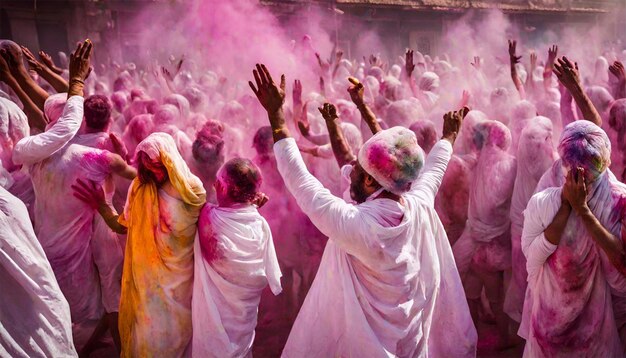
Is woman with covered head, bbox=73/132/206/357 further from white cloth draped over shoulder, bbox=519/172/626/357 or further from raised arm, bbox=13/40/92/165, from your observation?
white cloth draped over shoulder, bbox=519/172/626/357

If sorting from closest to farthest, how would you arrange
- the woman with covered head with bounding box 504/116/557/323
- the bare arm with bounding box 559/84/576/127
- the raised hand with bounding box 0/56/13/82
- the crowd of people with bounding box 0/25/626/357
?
the crowd of people with bounding box 0/25/626/357 → the woman with covered head with bounding box 504/116/557/323 → the raised hand with bounding box 0/56/13/82 → the bare arm with bounding box 559/84/576/127

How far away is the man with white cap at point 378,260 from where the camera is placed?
2.25 meters

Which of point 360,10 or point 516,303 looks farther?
point 360,10

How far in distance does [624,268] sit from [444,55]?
35.9 ft

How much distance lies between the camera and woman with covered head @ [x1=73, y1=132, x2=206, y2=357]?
2672 millimetres

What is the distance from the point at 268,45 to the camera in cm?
1064

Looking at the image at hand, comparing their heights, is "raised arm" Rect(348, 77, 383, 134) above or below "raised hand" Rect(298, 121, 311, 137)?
above

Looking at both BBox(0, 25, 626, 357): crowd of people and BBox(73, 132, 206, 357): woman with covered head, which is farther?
BBox(73, 132, 206, 357): woman with covered head

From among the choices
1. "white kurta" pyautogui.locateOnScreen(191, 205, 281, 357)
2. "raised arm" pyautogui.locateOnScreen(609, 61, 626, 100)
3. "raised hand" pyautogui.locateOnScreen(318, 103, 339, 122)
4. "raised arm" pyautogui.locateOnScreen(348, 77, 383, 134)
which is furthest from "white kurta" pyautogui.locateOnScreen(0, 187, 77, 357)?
"raised arm" pyautogui.locateOnScreen(609, 61, 626, 100)

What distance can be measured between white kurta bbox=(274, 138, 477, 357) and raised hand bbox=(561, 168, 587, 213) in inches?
Result: 21.3

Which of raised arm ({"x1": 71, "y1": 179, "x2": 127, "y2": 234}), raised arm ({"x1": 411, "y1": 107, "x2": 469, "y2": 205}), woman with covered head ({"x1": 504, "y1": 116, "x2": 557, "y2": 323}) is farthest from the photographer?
woman with covered head ({"x1": 504, "y1": 116, "x2": 557, "y2": 323})

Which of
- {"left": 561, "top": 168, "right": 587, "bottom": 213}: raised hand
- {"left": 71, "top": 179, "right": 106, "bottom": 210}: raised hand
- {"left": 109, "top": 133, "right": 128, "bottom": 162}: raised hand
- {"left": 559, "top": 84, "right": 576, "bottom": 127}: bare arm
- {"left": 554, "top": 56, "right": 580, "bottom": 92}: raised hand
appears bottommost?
{"left": 71, "top": 179, "right": 106, "bottom": 210}: raised hand

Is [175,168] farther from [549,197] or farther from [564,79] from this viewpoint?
[564,79]

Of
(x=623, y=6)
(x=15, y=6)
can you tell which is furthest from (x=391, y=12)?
(x=15, y=6)
